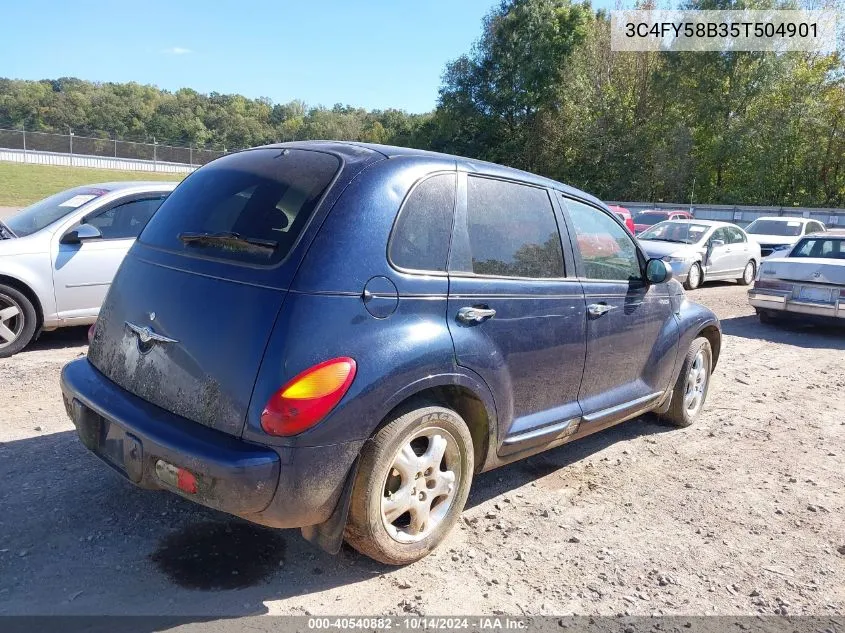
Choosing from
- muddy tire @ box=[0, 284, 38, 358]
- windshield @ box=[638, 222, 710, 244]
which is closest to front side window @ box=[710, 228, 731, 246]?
windshield @ box=[638, 222, 710, 244]

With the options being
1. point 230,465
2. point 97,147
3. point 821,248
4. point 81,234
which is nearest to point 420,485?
point 230,465

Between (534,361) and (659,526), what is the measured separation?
1.22m

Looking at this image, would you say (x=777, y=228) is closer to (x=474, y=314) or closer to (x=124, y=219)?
(x=124, y=219)

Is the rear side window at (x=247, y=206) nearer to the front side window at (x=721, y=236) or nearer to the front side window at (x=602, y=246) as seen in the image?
the front side window at (x=602, y=246)

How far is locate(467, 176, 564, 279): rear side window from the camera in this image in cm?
343

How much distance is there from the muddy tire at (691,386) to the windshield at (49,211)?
5996 millimetres

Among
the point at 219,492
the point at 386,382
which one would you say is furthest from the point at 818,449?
the point at 219,492

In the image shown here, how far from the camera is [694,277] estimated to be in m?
14.2

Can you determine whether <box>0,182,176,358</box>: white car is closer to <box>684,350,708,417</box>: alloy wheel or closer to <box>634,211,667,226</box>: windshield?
<box>684,350,708,417</box>: alloy wheel

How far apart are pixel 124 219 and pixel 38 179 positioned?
3213 centimetres

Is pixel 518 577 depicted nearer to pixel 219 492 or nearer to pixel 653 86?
pixel 219 492

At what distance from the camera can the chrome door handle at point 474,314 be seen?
3180 mm

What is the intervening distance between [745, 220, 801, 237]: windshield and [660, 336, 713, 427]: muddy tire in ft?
52.1

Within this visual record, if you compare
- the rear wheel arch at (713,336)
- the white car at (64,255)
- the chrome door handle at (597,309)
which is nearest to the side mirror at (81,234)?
the white car at (64,255)
